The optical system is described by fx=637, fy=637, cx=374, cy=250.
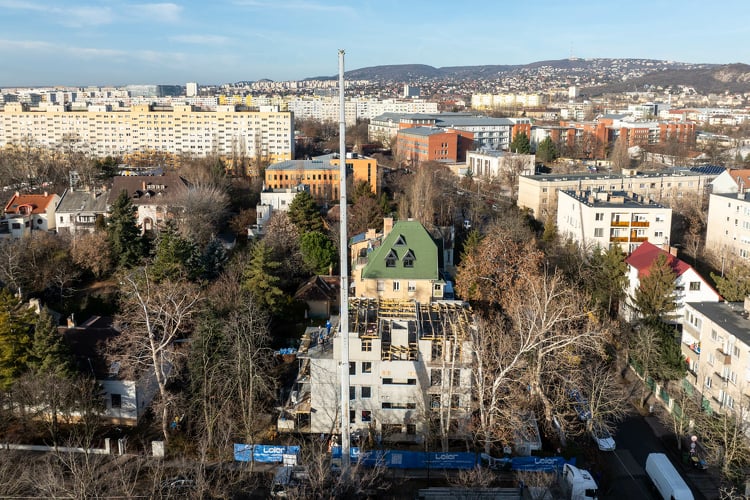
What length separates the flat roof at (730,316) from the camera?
18.3m

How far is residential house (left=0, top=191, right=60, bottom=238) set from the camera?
115 ft

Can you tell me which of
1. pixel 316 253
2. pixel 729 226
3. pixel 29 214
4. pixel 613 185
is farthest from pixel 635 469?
pixel 29 214

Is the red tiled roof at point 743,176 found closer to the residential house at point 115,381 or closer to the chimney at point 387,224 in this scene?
the chimney at point 387,224

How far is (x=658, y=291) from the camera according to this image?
22.5 metres

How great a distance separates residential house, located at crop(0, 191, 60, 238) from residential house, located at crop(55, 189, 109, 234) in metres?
0.62

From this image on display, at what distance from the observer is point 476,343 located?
16781mm

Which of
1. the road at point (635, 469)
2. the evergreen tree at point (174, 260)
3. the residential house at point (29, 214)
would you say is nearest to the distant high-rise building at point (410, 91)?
the residential house at point (29, 214)

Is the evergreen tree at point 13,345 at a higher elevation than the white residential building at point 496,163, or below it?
below

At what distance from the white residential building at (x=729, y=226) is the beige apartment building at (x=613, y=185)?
6074 millimetres

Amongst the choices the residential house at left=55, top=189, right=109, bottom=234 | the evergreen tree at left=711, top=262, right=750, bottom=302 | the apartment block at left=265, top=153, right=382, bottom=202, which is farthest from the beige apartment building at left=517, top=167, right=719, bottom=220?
the residential house at left=55, top=189, right=109, bottom=234

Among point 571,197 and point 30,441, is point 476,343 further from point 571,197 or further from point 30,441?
point 571,197

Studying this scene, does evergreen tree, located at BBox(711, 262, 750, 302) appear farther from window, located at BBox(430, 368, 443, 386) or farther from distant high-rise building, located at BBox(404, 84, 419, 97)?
distant high-rise building, located at BBox(404, 84, 419, 97)

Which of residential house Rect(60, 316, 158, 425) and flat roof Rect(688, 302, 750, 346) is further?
flat roof Rect(688, 302, 750, 346)

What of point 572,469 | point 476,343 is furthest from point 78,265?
point 572,469
